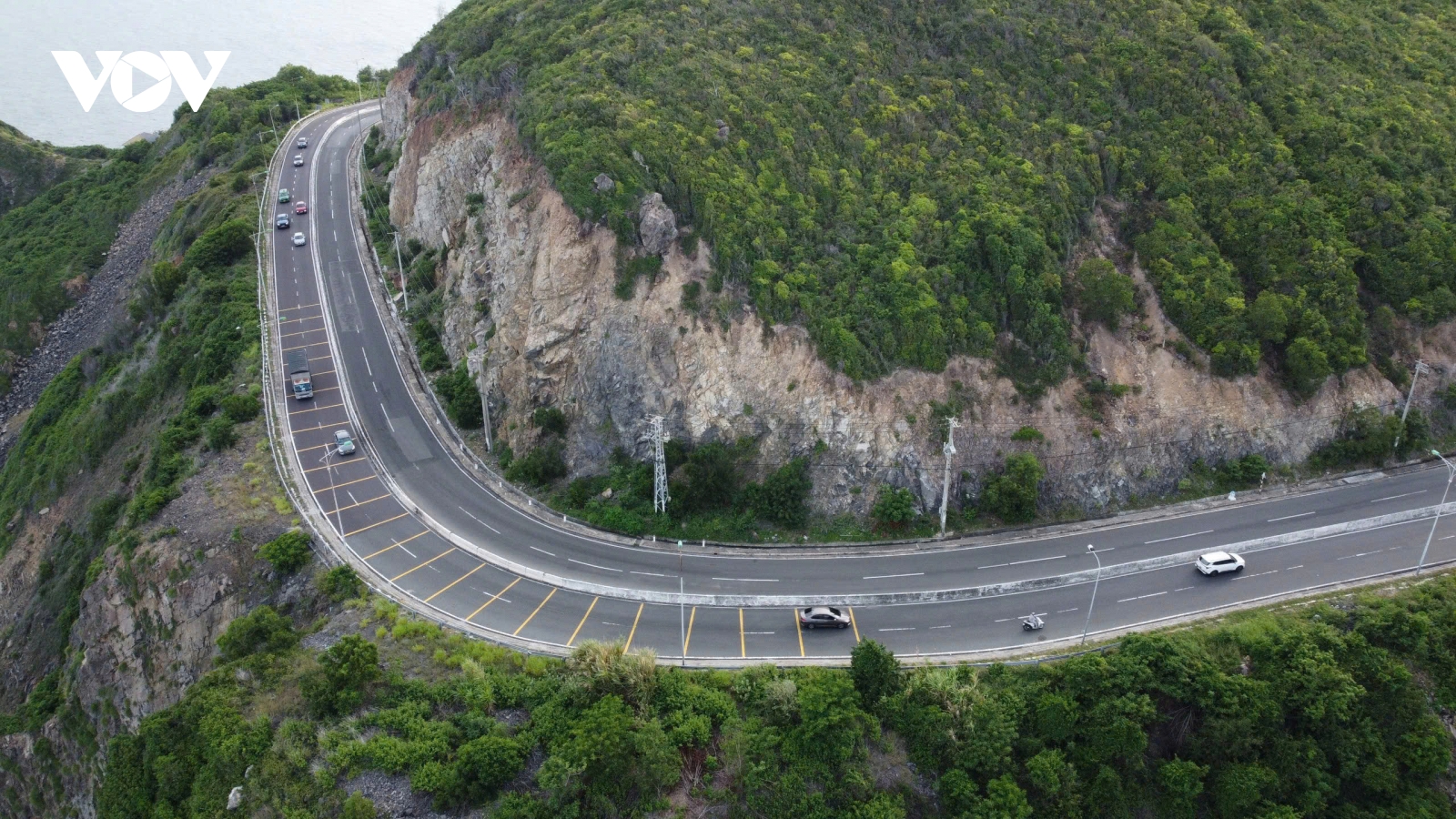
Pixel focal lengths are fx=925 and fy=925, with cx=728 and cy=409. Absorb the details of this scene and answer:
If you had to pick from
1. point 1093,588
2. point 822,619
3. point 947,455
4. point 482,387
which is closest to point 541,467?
point 482,387

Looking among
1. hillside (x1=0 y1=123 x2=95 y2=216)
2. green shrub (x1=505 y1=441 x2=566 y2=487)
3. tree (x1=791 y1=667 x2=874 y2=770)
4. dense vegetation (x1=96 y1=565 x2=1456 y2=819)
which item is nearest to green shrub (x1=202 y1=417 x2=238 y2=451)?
green shrub (x1=505 y1=441 x2=566 y2=487)

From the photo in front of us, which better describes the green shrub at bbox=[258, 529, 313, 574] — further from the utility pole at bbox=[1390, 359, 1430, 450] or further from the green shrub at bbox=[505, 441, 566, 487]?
the utility pole at bbox=[1390, 359, 1430, 450]

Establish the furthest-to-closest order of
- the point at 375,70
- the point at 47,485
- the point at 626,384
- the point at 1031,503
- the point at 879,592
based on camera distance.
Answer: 1. the point at 375,70
2. the point at 47,485
3. the point at 626,384
4. the point at 1031,503
5. the point at 879,592

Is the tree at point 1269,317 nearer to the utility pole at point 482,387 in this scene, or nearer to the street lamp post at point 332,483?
the utility pole at point 482,387

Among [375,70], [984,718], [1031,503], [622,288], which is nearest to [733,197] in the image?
[622,288]

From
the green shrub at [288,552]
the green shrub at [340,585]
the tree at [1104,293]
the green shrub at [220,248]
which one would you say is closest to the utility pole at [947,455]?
the tree at [1104,293]

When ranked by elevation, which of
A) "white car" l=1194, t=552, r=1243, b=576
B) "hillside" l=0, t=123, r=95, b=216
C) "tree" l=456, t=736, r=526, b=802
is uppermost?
"hillside" l=0, t=123, r=95, b=216

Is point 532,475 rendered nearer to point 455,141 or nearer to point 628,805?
point 628,805

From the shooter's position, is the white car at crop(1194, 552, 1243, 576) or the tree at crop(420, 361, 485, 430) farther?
the tree at crop(420, 361, 485, 430)
